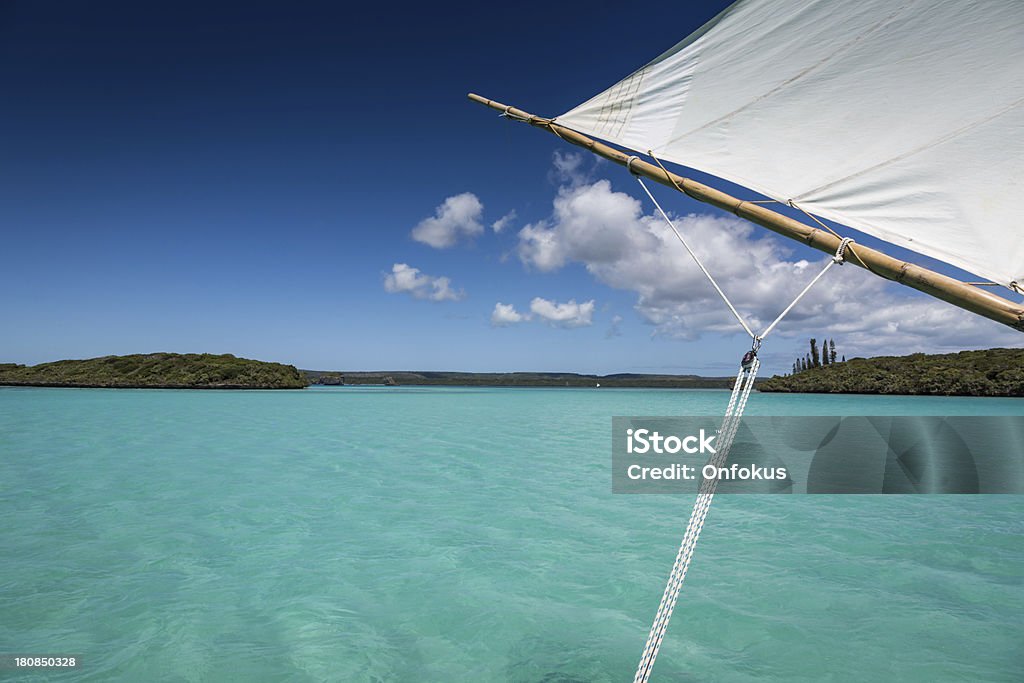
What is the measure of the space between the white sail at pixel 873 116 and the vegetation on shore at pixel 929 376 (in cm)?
11276

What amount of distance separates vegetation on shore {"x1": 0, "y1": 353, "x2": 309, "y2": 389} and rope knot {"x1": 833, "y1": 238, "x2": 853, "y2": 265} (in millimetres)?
122102

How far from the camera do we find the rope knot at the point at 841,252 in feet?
12.9

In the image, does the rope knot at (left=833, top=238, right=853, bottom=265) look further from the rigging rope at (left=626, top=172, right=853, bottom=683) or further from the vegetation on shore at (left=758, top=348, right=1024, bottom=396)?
the vegetation on shore at (left=758, top=348, right=1024, bottom=396)

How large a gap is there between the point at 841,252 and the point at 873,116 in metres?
1.48

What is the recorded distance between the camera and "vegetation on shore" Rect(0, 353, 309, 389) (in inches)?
4215

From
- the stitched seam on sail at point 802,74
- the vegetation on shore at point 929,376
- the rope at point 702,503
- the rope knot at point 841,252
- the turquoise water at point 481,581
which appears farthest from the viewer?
the vegetation on shore at point 929,376

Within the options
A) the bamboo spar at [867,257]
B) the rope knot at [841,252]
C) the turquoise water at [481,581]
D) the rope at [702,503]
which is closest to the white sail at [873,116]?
the bamboo spar at [867,257]

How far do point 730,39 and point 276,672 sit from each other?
25.4ft

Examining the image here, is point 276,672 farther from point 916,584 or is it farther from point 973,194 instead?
point 916,584

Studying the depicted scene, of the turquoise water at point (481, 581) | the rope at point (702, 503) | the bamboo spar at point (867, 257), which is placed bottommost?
the turquoise water at point (481, 581)

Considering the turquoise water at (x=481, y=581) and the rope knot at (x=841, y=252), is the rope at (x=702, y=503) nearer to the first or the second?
the rope knot at (x=841, y=252)

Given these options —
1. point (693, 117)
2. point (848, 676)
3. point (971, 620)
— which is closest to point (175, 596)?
point (848, 676)

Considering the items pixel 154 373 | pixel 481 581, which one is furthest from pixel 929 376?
pixel 154 373

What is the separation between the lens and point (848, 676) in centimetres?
516
